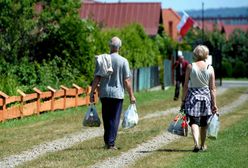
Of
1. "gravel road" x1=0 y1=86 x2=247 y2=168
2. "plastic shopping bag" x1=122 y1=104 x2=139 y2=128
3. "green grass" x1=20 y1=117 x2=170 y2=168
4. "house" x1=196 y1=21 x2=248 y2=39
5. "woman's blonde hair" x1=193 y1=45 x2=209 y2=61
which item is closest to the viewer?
"green grass" x1=20 y1=117 x2=170 y2=168

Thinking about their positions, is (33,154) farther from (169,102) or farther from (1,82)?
(169,102)

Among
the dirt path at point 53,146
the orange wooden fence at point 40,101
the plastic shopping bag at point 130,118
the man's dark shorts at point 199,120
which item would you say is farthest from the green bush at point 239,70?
the man's dark shorts at point 199,120

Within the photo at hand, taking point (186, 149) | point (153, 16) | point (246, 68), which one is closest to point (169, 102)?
point (186, 149)

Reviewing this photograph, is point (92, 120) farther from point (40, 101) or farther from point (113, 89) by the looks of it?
point (40, 101)

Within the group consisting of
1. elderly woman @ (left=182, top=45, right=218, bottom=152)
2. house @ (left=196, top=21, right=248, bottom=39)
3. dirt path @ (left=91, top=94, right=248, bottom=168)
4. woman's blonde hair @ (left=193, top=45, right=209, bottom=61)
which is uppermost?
house @ (left=196, top=21, right=248, bottom=39)

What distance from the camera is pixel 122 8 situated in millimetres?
58219

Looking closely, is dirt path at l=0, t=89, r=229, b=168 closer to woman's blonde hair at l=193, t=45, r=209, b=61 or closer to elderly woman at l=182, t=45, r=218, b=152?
elderly woman at l=182, t=45, r=218, b=152

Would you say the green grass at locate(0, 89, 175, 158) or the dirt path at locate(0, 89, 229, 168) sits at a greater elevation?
the green grass at locate(0, 89, 175, 158)

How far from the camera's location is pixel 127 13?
57.9m

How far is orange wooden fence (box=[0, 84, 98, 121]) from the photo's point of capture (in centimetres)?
1841

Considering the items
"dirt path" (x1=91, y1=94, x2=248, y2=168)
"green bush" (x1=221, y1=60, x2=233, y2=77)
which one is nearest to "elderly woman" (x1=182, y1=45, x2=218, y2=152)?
"dirt path" (x1=91, y1=94, x2=248, y2=168)

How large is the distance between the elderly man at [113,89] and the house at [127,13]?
41.7 m

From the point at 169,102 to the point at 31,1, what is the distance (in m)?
5.60

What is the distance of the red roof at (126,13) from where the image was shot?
184 ft
